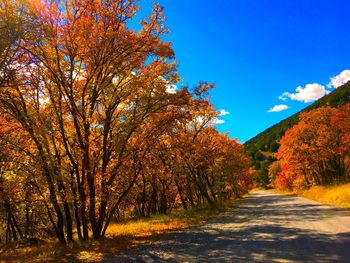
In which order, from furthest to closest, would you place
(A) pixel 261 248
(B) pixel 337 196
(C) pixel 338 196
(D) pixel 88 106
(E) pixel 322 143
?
1. (E) pixel 322 143
2. (B) pixel 337 196
3. (C) pixel 338 196
4. (D) pixel 88 106
5. (A) pixel 261 248

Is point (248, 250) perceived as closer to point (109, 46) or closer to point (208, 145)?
point (109, 46)

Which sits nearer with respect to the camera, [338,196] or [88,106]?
[88,106]

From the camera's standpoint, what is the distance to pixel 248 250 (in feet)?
36.1

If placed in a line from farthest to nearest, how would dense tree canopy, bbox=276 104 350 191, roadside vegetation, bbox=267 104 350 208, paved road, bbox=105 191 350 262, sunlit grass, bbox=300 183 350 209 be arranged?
dense tree canopy, bbox=276 104 350 191, roadside vegetation, bbox=267 104 350 208, sunlit grass, bbox=300 183 350 209, paved road, bbox=105 191 350 262

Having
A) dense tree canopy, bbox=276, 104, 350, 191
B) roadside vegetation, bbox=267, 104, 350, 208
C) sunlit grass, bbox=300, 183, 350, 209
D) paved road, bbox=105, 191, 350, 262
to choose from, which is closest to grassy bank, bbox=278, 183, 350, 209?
sunlit grass, bbox=300, 183, 350, 209

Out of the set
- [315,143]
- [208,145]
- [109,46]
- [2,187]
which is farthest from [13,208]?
[315,143]

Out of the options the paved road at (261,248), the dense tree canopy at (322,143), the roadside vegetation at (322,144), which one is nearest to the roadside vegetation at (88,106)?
the paved road at (261,248)

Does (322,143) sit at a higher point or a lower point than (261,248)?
higher

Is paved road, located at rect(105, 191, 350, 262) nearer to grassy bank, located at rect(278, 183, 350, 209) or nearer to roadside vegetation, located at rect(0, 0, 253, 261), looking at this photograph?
roadside vegetation, located at rect(0, 0, 253, 261)

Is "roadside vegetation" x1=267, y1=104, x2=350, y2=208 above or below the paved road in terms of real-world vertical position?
above

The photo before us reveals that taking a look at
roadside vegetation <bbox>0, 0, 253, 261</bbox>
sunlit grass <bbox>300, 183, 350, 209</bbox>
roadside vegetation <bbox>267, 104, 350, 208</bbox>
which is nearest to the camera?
roadside vegetation <bbox>0, 0, 253, 261</bbox>

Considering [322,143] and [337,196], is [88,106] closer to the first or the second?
[337,196]

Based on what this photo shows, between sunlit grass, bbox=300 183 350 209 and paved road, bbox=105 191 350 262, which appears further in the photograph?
sunlit grass, bbox=300 183 350 209

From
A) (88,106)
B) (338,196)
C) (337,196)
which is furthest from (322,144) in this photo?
(88,106)
